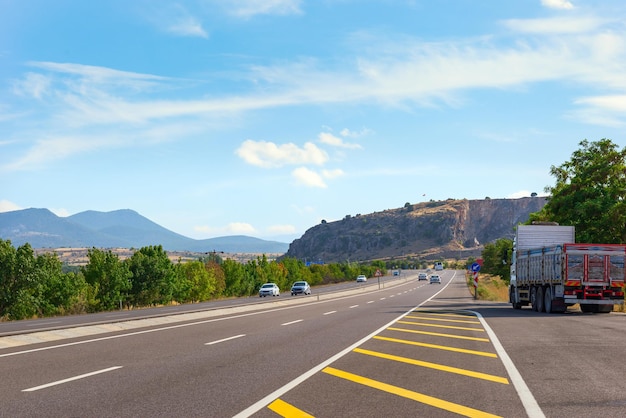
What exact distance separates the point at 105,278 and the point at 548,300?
1143 inches

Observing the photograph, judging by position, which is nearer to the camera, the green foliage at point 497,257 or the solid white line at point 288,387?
the solid white line at point 288,387

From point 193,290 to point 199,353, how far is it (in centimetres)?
4474

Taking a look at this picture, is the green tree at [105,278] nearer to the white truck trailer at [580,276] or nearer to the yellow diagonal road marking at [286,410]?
the white truck trailer at [580,276]

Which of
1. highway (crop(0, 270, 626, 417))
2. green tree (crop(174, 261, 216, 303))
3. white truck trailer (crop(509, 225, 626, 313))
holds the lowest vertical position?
green tree (crop(174, 261, 216, 303))

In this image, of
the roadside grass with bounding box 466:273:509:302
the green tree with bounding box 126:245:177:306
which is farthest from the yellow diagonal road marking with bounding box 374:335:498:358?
the green tree with bounding box 126:245:177:306

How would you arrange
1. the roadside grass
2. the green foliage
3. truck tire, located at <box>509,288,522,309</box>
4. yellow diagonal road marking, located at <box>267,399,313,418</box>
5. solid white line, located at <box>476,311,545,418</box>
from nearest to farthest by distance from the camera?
yellow diagonal road marking, located at <box>267,399,313,418</box> < solid white line, located at <box>476,311,545,418</box> < truck tire, located at <box>509,288,522,309</box> < the roadside grass < the green foliage

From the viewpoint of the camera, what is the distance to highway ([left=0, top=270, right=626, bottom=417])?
8250mm

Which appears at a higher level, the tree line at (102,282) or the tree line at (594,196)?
the tree line at (594,196)

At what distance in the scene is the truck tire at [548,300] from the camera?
95.4ft

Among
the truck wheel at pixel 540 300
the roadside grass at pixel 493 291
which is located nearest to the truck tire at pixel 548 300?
the truck wheel at pixel 540 300

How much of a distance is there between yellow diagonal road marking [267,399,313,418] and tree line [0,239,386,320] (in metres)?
33.9

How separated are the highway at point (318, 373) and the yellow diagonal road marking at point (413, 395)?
0.07 feet

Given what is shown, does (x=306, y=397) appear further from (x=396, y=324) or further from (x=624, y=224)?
(x=624, y=224)

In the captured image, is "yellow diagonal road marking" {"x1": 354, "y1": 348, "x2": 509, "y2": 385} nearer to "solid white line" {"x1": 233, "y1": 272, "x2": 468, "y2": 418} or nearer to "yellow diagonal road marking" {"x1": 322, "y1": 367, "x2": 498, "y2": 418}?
"solid white line" {"x1": 233, "y1": 272, "x2": 468, "y2": 418}
